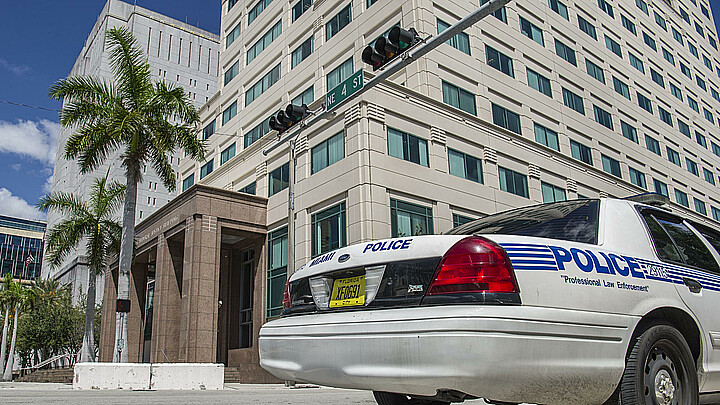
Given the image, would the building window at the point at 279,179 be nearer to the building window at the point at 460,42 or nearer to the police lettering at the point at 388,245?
the building window at the point at 460,42

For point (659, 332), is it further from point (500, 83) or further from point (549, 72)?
point (549, 72)

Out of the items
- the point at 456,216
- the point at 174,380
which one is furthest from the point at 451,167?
the point at 174,380

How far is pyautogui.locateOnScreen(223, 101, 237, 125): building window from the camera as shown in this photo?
34.5 meters

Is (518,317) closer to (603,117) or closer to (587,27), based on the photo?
(603,117)

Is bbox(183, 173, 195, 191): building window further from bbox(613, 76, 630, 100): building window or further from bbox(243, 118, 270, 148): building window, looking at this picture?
bbox(613, 76, 630, 100): building window

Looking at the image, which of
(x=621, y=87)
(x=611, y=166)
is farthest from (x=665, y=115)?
(x=611, y=166)

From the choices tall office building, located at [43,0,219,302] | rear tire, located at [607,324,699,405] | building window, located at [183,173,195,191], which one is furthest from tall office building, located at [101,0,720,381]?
tall office building, located at [43,0,219,302]

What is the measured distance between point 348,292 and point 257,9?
34854mm

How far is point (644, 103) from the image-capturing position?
4112 centimetres

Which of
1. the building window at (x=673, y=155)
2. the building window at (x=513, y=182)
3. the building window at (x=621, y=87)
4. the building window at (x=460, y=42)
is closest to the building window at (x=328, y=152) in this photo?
the building window at (x=460, y=42)

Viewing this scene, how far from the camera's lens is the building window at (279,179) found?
25922 mm

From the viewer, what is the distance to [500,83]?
28.4 m

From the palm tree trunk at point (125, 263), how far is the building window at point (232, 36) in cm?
1916

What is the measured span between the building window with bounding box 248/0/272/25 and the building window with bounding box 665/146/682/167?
102 feet
